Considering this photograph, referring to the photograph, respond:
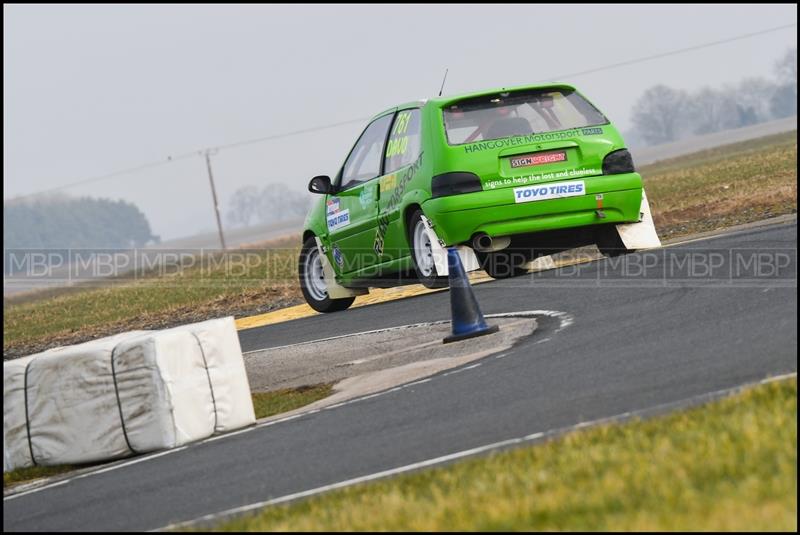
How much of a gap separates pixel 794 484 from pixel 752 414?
3.69 feet

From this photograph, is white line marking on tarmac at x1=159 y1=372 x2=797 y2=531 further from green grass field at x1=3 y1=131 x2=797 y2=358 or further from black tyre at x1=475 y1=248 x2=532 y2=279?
green grass field at x1=3 y1=131 x2=797 y2=358

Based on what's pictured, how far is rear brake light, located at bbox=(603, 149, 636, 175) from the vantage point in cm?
1212

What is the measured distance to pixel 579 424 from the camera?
6.58 m

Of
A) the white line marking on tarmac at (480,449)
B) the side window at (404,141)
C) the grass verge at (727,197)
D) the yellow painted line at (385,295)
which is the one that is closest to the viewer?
the white line marking on tarmac at (480,449)

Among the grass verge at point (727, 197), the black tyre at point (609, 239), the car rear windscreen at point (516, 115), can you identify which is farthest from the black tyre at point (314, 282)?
the grass verge at point (727, 197)

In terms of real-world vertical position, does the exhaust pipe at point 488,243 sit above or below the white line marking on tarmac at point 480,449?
above

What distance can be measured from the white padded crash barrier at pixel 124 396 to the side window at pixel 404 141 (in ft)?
12.5

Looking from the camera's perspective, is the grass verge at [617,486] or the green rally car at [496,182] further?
the green rally car at [496,182]

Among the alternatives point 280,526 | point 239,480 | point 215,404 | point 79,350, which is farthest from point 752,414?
point 79,350

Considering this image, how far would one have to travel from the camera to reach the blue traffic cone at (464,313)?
10.4m

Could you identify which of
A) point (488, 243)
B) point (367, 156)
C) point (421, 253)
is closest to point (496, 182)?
point (488, 243)

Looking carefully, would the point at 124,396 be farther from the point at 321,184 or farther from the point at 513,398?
the point at 321,184

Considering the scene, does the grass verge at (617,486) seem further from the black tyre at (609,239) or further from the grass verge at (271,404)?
the black tyre at (609,239)

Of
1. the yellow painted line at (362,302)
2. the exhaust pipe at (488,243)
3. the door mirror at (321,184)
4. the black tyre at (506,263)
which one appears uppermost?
the door mirror at (321,184)
